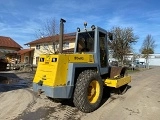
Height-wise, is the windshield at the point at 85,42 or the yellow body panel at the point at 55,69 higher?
the windshield at the point at 85,42

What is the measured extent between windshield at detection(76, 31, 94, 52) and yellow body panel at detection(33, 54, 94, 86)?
1.17 m

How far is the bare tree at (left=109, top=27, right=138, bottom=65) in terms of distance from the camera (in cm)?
3115

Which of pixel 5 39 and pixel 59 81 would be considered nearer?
pixel 59 81

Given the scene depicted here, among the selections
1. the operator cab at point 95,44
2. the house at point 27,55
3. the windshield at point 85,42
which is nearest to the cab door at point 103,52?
the operator cab at point 95,44

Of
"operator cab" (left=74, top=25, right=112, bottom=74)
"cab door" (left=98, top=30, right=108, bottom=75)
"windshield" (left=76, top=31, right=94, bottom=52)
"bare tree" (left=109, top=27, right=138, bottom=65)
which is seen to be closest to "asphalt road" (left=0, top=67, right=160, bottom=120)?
"cab door" (left=98, top=30, right=108, bottom=75)

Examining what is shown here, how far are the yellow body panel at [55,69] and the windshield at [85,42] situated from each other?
3.84 ft

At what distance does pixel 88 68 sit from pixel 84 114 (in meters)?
1.58

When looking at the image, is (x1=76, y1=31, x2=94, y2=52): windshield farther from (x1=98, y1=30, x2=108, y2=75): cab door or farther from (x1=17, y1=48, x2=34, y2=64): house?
(x1=17, y1=48, x2=34, y2=64): house

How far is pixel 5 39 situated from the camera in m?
47.2

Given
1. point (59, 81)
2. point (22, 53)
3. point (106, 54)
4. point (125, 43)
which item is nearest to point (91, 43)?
point (106, 54)

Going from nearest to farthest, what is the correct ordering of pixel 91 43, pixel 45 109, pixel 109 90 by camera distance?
pixel 45 109 → pixel 91 43 → pixel 109 90

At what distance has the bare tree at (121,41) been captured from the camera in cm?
3115

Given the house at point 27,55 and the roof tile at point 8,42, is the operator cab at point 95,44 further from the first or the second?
the roof tile at point 8,42

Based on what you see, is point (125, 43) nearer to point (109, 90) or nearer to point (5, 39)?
point (109, 90)
